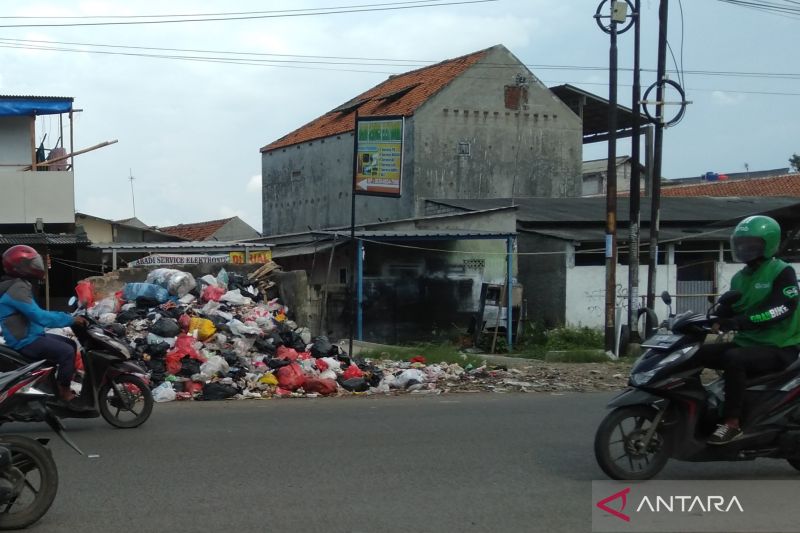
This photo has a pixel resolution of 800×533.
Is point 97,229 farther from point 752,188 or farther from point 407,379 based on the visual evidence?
point 752,188

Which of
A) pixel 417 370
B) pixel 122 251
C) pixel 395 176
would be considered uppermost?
pixel 395 176

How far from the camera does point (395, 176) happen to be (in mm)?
17656

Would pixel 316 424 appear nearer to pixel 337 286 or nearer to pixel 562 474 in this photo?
pixel 562 474

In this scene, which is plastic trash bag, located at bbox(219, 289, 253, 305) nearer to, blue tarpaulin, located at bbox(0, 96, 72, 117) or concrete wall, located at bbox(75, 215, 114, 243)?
blue tarpaulin, located at bbox(0, 96, 72, 117)

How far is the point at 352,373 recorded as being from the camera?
12.6 meters

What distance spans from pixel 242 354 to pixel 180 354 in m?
0.97

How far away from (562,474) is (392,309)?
50.3 feet

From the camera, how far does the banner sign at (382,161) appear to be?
56.9 ft

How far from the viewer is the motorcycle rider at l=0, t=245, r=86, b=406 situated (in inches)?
291

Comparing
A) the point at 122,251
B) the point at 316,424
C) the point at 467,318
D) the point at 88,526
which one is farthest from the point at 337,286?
the point at 88,526

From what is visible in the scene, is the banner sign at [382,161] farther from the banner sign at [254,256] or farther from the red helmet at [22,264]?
the red helmet at [22,264]

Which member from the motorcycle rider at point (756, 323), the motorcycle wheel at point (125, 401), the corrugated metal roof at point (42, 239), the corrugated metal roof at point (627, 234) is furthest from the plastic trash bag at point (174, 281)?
the corrugated metal roof at point (627, 234)

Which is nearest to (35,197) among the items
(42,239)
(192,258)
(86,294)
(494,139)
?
(42,239)

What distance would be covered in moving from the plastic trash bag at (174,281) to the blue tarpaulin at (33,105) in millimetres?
10116
